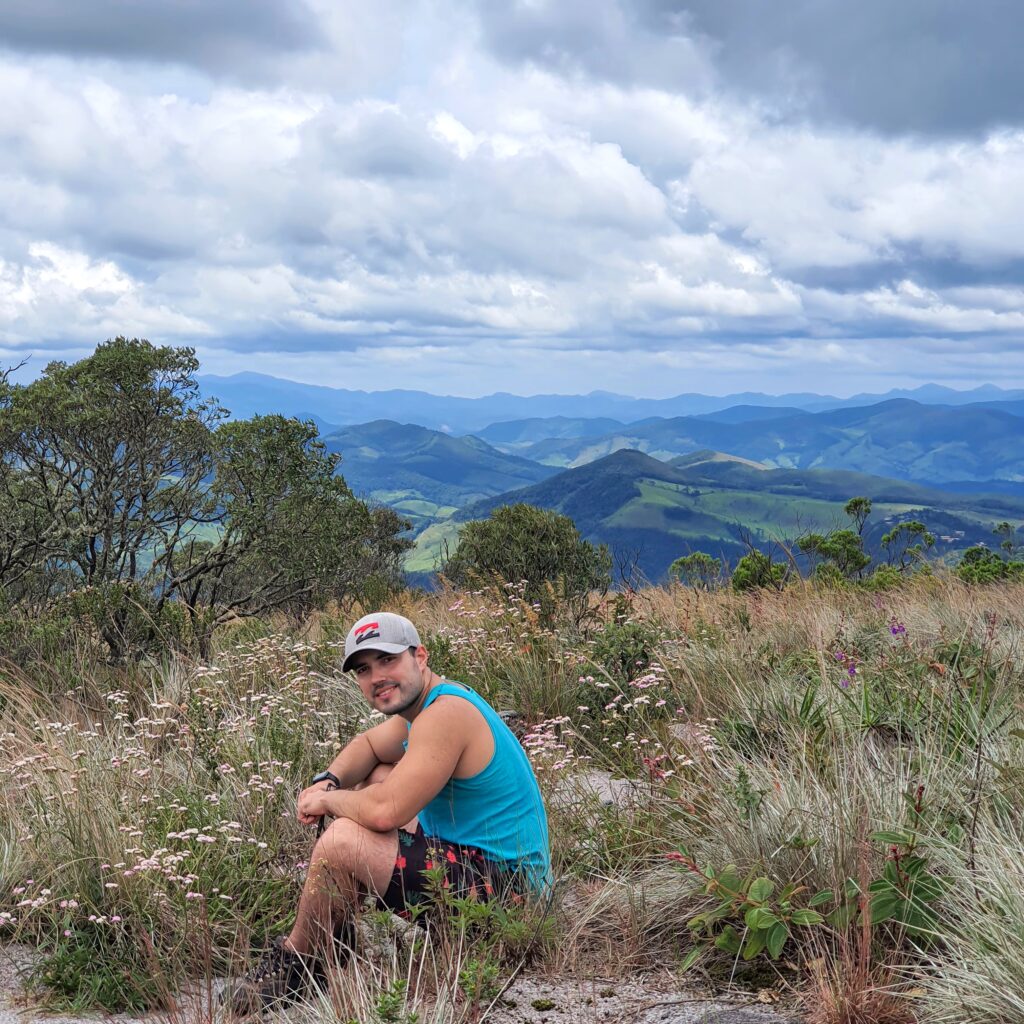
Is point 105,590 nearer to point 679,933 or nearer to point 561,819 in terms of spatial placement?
point 561,819

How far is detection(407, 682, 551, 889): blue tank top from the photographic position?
3.84 meters

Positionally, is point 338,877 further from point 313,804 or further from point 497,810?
point 497,810

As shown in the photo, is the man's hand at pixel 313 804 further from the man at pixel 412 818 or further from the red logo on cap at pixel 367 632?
the red logo on cap at pixel 367 632

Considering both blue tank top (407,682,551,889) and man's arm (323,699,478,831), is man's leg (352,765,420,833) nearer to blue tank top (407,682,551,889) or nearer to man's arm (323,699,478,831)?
blue tank top (407,682,551,889)

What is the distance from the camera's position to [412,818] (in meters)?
3.69

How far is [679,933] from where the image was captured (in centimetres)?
368

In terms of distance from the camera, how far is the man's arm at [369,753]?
412 cm

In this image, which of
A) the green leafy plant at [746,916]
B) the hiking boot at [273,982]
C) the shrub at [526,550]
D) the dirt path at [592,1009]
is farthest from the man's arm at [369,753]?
the shrub at [526,550]

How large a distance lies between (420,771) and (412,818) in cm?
23

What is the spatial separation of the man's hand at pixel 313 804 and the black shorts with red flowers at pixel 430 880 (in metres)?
0.34

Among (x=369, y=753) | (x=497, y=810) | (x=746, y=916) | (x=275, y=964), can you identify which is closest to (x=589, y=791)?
(x=497, y=810)

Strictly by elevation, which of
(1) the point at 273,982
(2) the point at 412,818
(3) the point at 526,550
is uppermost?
(2) the point at 412,818

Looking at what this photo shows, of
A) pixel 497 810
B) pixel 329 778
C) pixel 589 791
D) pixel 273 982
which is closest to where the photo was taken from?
pixel 273 982

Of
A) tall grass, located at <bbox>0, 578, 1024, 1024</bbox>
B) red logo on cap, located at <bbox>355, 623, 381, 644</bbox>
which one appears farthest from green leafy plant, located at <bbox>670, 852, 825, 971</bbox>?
red logo on cap, located at <bbox>355, 623, 381, 644</bbox>
